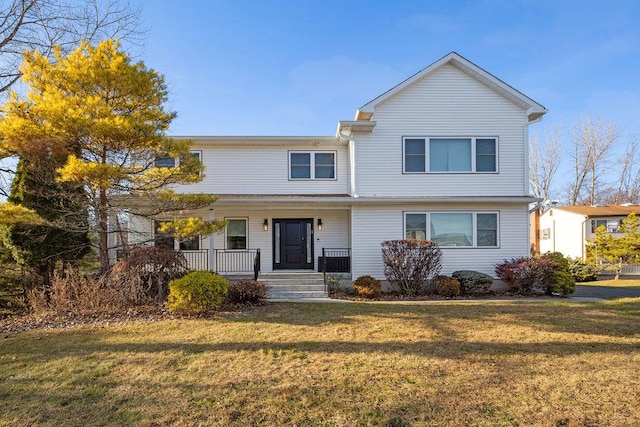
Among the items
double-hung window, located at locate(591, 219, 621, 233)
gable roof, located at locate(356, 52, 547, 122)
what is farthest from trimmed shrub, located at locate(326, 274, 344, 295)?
double-hung window, located at locate(591, 219, 621, 233)

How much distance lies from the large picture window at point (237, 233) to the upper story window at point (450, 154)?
6345mm

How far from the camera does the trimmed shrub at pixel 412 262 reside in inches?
442

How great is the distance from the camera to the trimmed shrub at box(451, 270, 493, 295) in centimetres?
1145

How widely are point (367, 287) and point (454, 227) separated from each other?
401cm

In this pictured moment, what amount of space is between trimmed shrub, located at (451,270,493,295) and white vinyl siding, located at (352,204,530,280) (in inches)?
27.1

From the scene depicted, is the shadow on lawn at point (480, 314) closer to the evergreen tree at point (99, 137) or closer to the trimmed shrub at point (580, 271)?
the evergreen tree at point (99, 137)

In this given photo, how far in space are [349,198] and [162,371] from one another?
852 centimetres

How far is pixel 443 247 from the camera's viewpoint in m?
12.4

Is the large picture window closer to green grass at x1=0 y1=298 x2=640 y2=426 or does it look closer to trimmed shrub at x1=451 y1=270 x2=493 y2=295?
green grass at x1=0 y1=298 x2=640 y2=426

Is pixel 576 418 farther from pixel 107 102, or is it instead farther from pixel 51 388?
pixel 107 102

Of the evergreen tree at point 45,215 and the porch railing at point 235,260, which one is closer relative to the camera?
the evergreen tree at point 45,215

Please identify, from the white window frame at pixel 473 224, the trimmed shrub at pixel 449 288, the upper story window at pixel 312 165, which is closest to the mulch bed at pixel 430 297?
the trimmed shrub at pixel 449 288

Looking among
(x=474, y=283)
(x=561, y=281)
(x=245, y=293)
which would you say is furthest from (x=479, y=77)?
(x=245, y=293)

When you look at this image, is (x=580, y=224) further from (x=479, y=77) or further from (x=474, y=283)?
(x=474, y=283)
